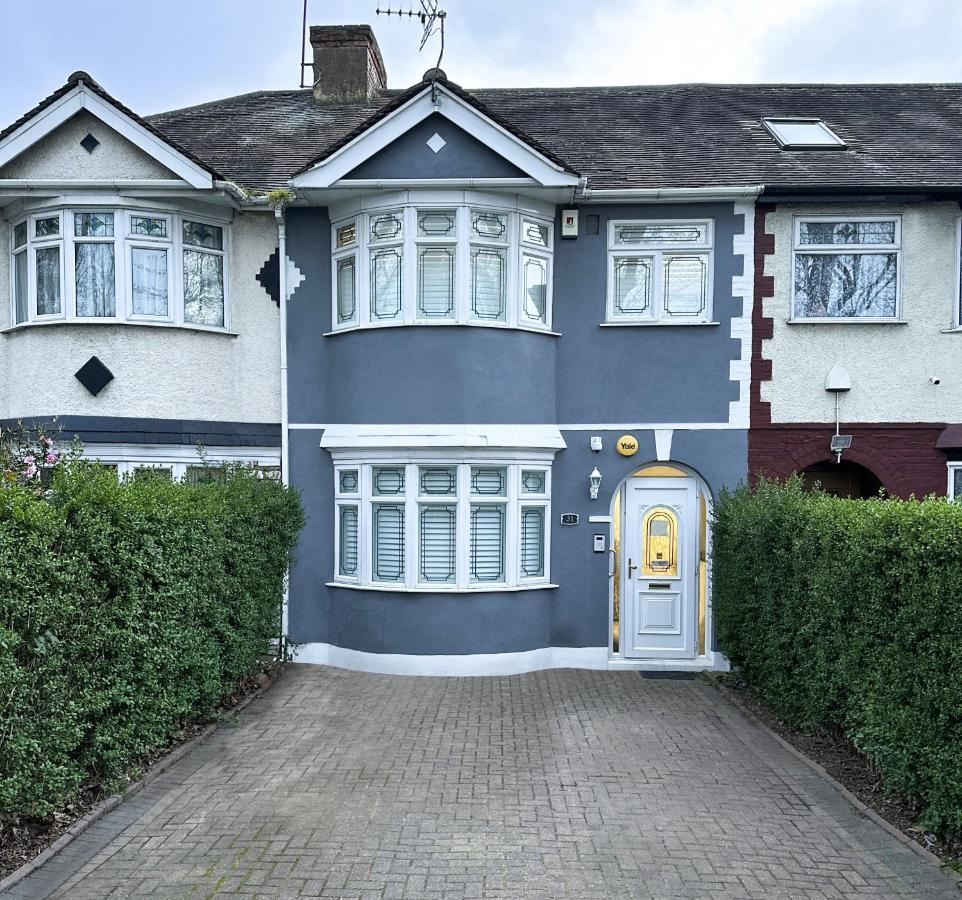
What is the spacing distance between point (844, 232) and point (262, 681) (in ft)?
29.6

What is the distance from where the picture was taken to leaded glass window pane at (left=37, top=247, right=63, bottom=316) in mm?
9172

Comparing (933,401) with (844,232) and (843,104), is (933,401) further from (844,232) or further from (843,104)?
(843,104)

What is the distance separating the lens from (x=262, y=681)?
334 inches

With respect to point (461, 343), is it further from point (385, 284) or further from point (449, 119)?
point (449, 119)

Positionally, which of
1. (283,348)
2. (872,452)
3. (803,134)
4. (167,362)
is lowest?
(872,452)

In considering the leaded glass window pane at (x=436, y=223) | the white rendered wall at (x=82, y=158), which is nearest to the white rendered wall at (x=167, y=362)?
the white rendered wall at (x=82, y=158)

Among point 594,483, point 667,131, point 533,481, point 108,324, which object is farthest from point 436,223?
point 667,131

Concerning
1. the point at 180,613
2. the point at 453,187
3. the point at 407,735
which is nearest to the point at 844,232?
the point at 453,187

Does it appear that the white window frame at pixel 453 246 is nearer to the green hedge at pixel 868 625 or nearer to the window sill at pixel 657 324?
the window sill at pixel 657 324

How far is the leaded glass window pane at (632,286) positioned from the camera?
9461 mm

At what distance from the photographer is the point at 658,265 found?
30.9ft

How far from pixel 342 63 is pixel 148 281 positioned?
19.1 ft

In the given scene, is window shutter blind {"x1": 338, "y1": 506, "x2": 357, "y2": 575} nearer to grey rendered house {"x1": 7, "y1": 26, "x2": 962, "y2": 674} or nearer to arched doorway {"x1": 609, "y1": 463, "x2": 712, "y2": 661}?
grey rendered house {"x1": 7, "y1": 26, "x2": 962, "y2": 674}

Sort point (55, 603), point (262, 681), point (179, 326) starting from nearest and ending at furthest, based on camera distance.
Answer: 1. point (55, 603)
2. point (262, 681)
3. point (179, 326)
